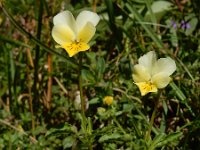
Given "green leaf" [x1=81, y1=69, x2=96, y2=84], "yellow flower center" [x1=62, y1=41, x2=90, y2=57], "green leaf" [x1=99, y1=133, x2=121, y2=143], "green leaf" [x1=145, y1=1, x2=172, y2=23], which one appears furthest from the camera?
"green leaf" [x1=145, y1=1, x2=172, y2=23]

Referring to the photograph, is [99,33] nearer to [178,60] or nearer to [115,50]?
[115,50]

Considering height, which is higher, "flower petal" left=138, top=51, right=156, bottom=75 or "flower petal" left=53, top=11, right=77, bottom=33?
"flower petal" left=53, top=11, right=77, bottom=33

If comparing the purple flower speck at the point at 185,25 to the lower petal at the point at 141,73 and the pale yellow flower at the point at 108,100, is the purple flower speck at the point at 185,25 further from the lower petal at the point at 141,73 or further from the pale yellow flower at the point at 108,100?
the lower petal at the point at 141,73

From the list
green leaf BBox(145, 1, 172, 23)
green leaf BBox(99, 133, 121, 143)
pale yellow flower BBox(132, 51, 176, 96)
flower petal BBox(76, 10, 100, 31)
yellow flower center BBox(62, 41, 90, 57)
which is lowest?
green leaf BBox(99, 133, 121, 143)

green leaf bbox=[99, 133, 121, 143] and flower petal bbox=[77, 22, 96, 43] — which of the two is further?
green leaf bbox=[99, 133, 121, 143]

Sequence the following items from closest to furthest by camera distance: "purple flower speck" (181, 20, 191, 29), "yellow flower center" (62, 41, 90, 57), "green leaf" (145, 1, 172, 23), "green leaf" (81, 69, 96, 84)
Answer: "yellow flower center" (62, 41, 90, 57), "green leaf" (81, 69, 96, 84), "purple flower speck" (181, 20, 191, 29), "green leaf" (145, 1, 172, 23)

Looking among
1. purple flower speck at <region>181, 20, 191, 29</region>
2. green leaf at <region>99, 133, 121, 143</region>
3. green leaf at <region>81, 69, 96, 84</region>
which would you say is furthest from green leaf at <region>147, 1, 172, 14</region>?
green leaf at <region>99, 133, 121, 143</region>

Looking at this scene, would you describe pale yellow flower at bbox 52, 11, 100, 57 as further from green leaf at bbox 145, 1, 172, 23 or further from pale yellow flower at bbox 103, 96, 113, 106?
green leaf at bbox 145, 1, 172, 23
